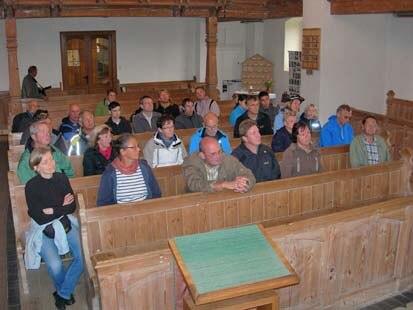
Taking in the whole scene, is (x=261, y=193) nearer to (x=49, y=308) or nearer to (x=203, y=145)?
(x=203, y=145)

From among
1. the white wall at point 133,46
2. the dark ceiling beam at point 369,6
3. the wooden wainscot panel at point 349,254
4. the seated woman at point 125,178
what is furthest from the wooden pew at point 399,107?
the seated woman at point 125,178

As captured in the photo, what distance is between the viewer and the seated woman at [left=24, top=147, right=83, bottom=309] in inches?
165

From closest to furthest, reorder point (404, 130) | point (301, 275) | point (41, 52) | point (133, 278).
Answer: point (133, 278), point (301, 275), point (404, 130), point (41, 52)

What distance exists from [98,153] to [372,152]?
337cm

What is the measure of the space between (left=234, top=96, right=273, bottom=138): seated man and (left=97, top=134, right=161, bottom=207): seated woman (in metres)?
2.96

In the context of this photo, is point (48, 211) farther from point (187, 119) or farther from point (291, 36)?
point (291, 36)

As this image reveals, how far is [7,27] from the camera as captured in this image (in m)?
11.0

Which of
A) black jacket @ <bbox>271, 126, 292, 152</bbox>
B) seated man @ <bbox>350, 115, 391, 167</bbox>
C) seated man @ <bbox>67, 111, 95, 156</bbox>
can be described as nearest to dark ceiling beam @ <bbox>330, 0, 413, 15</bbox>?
seated man @ <bbox>350, 115, 391, 167</bbox>

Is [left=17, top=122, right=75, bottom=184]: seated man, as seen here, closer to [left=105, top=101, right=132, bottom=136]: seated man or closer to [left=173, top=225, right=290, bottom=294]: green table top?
[left=105, top=101, right=132, bottom=136]: seated man

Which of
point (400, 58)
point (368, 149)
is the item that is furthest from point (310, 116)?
point (400, 58)

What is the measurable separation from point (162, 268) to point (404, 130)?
725 centimetres

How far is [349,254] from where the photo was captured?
13.7ft

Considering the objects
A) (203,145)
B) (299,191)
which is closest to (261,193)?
(299,191)

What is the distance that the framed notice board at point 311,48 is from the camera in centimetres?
1070
